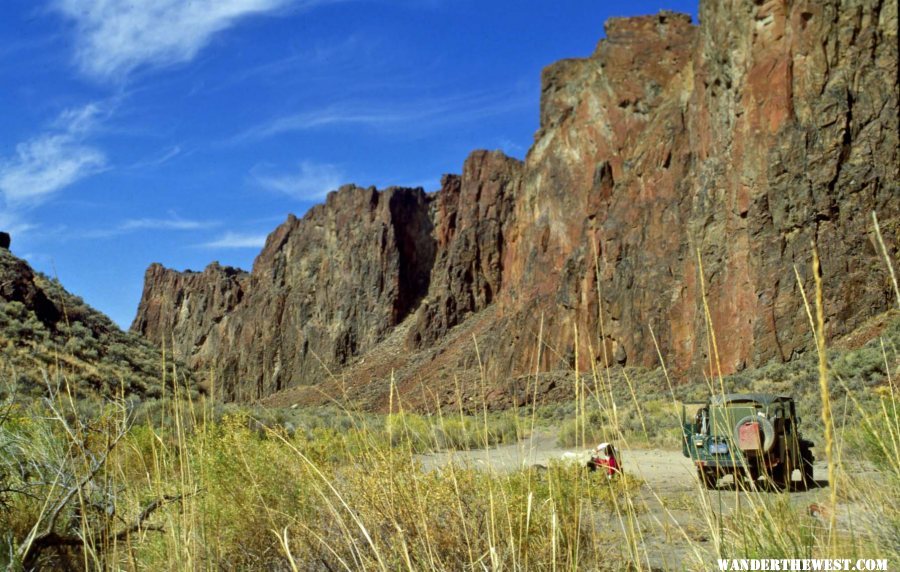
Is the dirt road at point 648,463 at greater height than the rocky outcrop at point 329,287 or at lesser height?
lesser

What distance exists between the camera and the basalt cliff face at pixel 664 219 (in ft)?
90.4

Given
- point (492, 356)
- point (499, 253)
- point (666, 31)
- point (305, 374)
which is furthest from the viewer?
point (305, 374)

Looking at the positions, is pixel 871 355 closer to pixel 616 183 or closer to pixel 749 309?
pixel 749 309

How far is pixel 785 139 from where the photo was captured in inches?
1161

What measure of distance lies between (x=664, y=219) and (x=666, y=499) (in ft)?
113

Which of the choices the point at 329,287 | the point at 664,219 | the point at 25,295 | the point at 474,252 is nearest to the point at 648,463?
the point at 25,295

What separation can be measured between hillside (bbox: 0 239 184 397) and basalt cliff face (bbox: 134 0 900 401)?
9.82 ft

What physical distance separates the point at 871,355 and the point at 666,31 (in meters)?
34.9

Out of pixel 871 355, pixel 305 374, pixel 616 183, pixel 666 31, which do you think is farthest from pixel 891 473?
pixel 305 374

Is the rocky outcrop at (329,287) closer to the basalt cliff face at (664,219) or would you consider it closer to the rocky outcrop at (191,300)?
the basalt cliff face at (664,219)

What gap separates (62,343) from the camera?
53.5ft

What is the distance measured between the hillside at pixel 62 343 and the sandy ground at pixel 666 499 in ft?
22.5

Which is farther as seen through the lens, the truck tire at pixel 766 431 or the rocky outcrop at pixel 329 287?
the rocky outcrop at pixel 329 287

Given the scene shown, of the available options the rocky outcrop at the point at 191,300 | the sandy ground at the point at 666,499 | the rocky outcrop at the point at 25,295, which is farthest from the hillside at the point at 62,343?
the rocky outcrop at the point at 191,300
